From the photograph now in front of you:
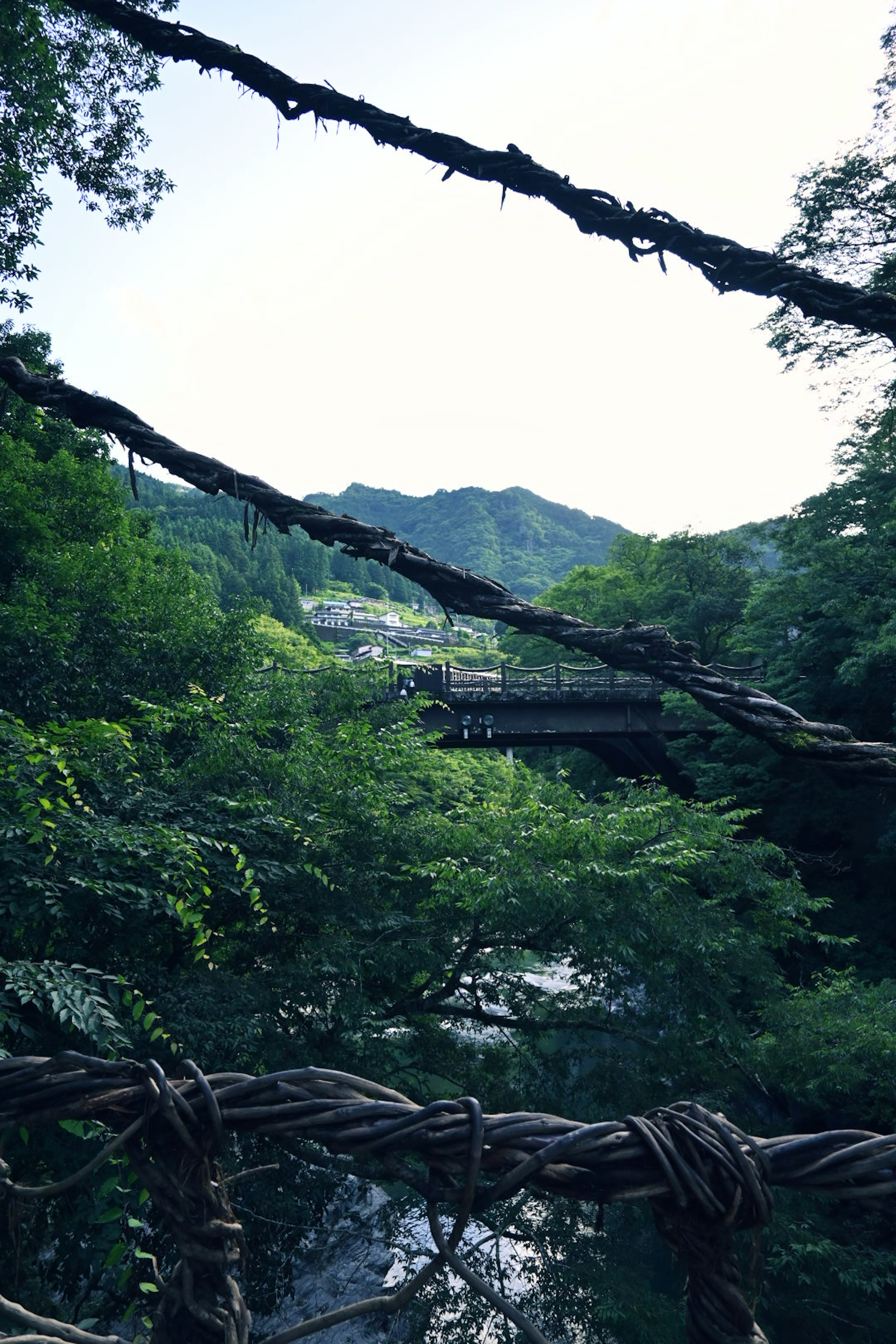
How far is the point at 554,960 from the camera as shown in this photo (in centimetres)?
909

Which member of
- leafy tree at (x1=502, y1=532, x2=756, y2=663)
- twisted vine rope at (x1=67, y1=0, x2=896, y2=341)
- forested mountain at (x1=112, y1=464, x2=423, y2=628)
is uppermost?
twisted vine rope at (x1=67, y1=0, x2=896, y2=341)

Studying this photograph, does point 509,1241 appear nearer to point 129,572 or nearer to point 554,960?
point 554,960

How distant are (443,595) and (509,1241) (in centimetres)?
833

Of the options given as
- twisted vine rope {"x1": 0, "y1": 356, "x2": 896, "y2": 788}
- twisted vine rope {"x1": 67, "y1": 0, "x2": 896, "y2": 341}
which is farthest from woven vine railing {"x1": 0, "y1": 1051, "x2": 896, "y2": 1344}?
twisted vine rope {"x1": 67, "y1": 0, "x2": 896, "y2": 341}

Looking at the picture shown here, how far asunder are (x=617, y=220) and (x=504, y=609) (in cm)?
89

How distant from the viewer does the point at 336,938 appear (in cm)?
781

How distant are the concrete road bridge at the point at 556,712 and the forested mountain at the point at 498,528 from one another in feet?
150

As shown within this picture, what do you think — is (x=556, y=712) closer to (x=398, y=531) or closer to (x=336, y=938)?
(x=336, y=938)

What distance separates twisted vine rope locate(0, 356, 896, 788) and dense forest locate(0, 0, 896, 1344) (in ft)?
4.56

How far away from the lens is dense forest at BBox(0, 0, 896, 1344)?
524 centimetres

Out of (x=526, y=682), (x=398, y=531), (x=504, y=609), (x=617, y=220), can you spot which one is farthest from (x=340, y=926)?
(x=398, y=531)

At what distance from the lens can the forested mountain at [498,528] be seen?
79.2 meters

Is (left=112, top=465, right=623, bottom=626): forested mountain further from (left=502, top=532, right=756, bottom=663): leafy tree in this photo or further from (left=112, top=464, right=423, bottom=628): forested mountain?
(left=502, top=532, right=756, bottom=663): leafy tree

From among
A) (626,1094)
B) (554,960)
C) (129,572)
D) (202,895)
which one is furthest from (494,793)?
(202,895)
